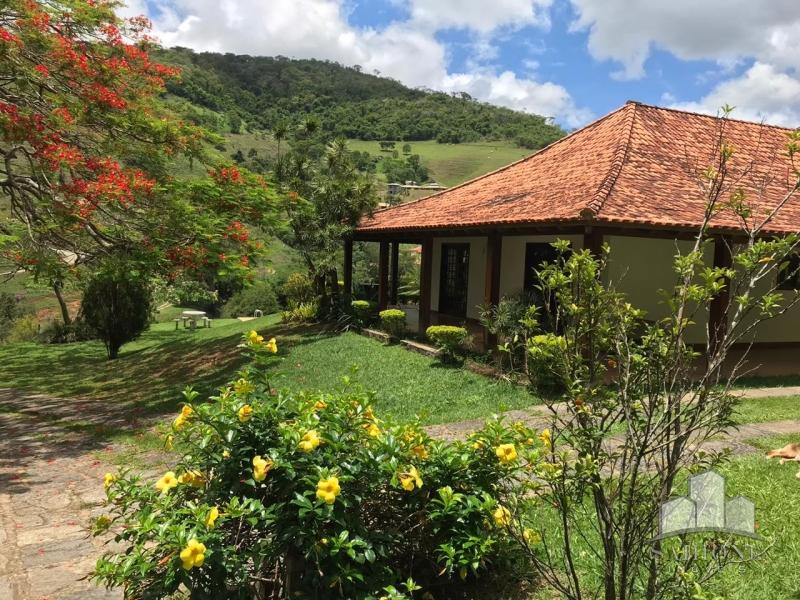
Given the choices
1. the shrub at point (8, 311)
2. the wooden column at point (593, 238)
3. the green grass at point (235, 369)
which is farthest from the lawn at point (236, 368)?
the shrub at point (8, 311)

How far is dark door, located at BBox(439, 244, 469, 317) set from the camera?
1577cm

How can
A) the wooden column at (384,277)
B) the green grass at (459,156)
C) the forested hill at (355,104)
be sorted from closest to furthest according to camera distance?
the wooden column at (384,277) → the green grass at (459,156) → the forested hill at (355,104)

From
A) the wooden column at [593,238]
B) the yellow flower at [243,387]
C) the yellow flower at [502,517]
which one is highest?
the wooden column at [593,238]

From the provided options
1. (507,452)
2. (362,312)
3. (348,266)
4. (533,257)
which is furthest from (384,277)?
(507,452)

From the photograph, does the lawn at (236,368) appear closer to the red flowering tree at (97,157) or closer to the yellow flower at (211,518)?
the red flowering tree at (97,157)

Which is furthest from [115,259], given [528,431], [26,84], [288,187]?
[528,431]

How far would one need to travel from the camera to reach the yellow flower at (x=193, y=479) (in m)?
2.77

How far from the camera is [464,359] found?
11180 mm

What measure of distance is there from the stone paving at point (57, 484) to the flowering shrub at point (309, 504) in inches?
24.2

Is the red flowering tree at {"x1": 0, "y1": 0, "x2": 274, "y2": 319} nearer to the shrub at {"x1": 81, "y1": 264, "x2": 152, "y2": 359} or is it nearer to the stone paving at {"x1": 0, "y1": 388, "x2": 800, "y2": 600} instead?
the stone paving at {"x1": 0, "y1": 388, "x2": 800, "y2": 600}

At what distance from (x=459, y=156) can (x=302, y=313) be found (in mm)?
61205

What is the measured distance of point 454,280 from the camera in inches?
641

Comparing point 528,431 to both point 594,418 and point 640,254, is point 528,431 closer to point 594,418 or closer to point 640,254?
point 594,418

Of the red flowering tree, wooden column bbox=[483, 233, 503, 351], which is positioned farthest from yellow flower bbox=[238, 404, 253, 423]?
wooden column bbox=[483, 233, 503, 351]
